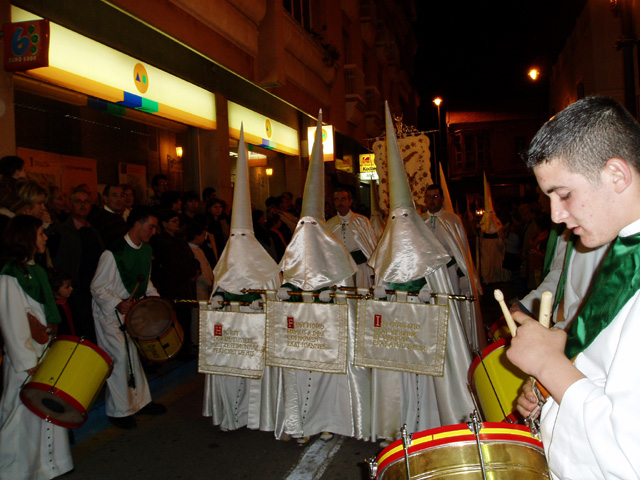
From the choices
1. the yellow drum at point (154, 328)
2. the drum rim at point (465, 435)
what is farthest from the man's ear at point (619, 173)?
the yellow drum at point (154, 328)

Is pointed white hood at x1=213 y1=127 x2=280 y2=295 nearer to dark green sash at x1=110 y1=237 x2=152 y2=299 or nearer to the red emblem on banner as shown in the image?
dark green sash at x1=110 y1=237 x2=152 y2=299

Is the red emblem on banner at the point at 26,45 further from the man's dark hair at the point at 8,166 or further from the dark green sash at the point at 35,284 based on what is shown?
the dark green sash at the point at 35,284

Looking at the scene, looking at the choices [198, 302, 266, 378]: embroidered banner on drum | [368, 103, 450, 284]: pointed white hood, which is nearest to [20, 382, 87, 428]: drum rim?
[198, 302, 266, 378]: embroidered banner on drum

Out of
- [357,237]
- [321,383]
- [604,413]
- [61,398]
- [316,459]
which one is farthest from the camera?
[357,237]

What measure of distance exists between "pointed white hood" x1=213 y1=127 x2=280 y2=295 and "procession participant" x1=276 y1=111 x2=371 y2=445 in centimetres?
25

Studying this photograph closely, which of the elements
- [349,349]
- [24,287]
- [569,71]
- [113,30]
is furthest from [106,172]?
[569,71]

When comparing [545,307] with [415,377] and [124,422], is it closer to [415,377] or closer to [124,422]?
[415,377]

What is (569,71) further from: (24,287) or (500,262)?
(24,287)

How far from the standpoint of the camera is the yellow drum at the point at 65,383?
3922 millimetres

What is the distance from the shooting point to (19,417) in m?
4.04

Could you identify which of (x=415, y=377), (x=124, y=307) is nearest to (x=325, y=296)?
(x=415, y=377)

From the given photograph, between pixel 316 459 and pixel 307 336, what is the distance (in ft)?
3.40

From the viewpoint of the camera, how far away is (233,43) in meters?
11.9

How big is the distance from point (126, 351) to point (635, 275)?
498 cm
